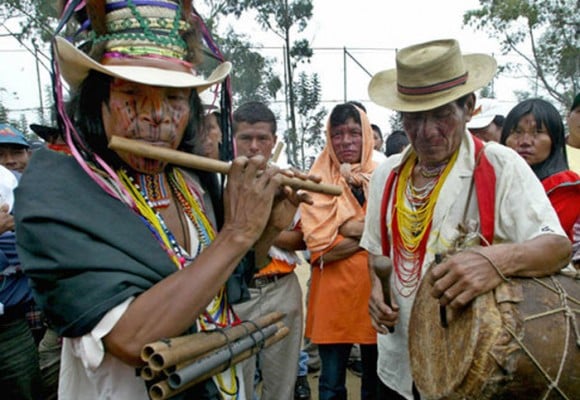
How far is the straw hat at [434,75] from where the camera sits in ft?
7.38

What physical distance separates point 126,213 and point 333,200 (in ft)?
6.84

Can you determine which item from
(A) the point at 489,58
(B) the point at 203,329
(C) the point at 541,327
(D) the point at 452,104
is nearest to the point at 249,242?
(B) the point at 203,329

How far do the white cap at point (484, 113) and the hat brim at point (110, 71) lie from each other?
3.91m

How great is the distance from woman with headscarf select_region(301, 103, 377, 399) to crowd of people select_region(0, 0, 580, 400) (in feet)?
0.04

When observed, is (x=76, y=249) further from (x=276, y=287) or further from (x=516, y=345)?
(x=276, y=287)

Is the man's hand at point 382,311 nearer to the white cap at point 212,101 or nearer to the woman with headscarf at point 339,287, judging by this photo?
the woman with headscarf at point 339,287

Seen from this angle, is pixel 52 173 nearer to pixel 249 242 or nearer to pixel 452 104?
pixel 249 242

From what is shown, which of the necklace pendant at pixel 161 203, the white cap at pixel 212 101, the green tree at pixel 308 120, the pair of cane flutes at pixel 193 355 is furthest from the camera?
the green tree at pixel 308 120

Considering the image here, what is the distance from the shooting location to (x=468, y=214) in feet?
7.16

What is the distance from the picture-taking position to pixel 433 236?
2232 mm

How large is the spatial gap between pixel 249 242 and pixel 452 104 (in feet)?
4.32

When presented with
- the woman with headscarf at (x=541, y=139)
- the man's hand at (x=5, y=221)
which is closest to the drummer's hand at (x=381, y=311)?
the woman with headscarf at (x=541, y=139)

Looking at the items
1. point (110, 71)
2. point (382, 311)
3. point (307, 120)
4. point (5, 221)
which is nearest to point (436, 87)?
point (382, 311)

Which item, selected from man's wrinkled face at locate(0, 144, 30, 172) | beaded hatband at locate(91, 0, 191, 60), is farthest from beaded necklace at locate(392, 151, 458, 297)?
man's wrinkled face at locate(0, 144, 30, 172)
